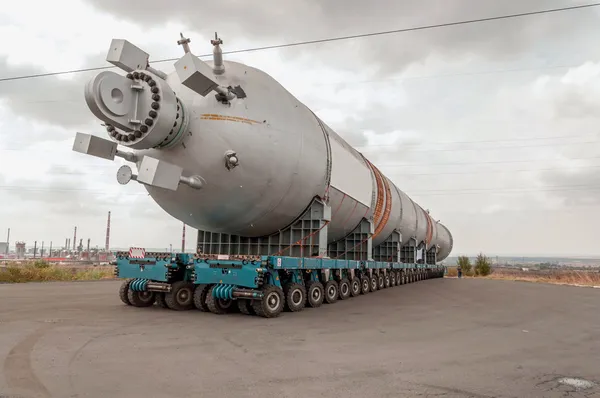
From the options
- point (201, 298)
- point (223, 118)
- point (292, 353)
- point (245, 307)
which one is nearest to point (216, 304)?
point (201, 298)

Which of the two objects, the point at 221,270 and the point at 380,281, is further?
the point at 380,281

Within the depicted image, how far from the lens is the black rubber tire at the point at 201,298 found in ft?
31.8

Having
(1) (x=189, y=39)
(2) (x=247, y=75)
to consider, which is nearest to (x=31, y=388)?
(1) (x=189, y=39)

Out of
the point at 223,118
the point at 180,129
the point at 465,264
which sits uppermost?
the point at 223,118

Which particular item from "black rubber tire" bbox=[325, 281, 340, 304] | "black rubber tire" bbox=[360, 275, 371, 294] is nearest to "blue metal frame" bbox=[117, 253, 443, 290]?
"black rubber tire" bbox=[325, 281, 340, 304]

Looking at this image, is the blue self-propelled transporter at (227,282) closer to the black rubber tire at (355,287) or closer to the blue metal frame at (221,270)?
the blue metal frame at (221,270)

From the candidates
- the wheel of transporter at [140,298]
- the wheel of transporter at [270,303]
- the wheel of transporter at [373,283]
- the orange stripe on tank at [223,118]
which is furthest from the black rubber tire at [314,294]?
the wheel of transporter at [373,283]

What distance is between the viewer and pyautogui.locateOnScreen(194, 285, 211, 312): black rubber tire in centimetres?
968

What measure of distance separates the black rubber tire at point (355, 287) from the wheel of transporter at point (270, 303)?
4.54m

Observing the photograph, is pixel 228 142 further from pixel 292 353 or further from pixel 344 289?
pixel 344 289

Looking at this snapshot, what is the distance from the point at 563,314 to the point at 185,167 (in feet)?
32.7

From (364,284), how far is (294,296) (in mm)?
5137

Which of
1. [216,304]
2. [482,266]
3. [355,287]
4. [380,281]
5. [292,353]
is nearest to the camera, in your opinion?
[292,353]

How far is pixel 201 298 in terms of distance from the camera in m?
9.68
